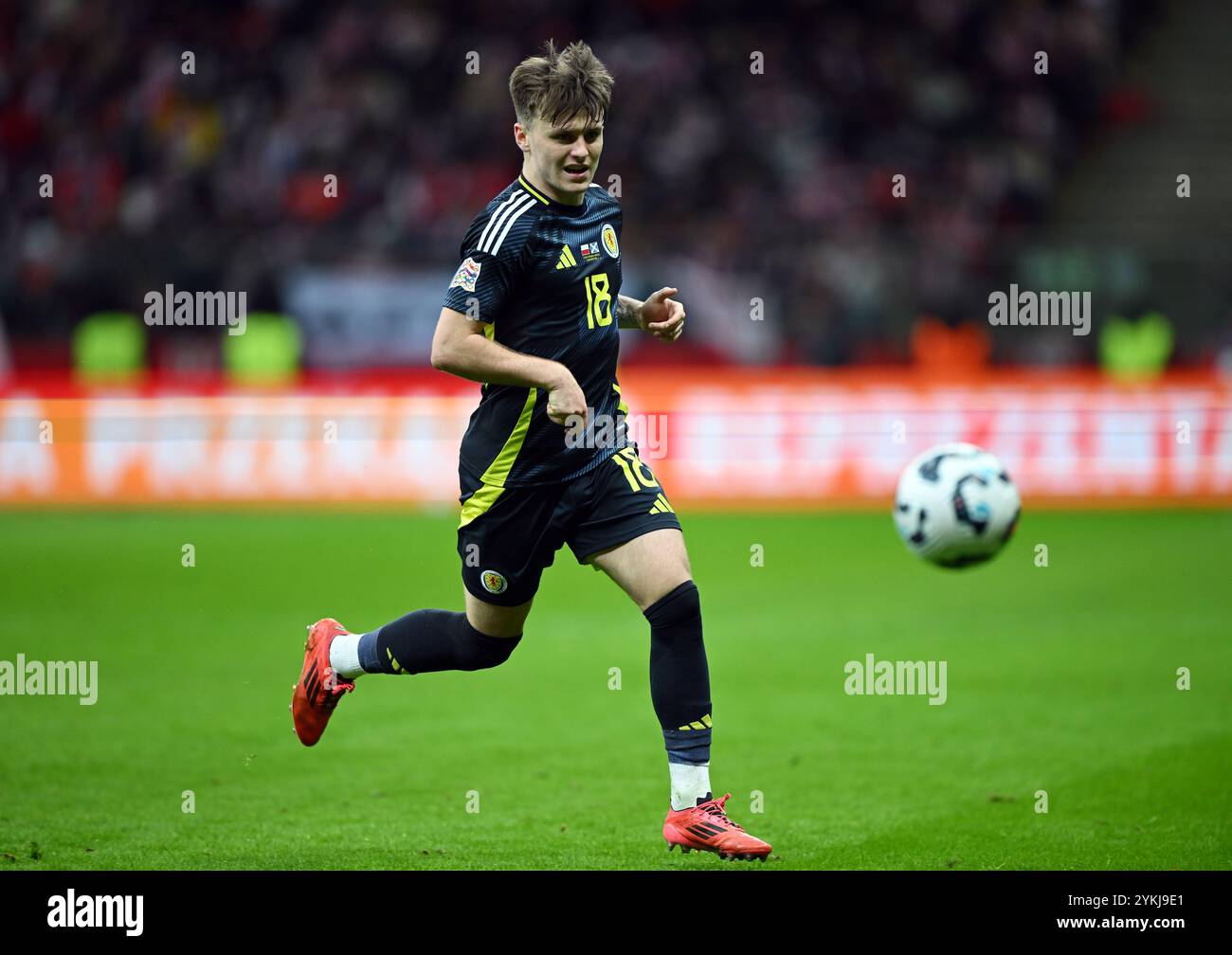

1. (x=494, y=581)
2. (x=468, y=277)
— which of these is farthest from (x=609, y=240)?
(x=494, y=581)

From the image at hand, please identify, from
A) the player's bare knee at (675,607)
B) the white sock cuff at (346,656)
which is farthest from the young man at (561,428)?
the white sock cuff at (346,656)

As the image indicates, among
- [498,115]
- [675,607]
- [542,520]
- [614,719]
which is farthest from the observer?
[498,115]

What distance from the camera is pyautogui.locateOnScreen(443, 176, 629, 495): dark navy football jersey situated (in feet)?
16.5

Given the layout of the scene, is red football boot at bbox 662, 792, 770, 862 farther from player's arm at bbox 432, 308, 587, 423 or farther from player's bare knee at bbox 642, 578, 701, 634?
player's arm at bbox 432, 308, 587, 423

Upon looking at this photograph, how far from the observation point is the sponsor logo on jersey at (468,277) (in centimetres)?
499

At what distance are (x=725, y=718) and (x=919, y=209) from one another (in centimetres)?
1450

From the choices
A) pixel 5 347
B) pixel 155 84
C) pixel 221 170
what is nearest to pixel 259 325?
pixel 5 347

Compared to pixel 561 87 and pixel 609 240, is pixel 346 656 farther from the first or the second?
pixel 561 87

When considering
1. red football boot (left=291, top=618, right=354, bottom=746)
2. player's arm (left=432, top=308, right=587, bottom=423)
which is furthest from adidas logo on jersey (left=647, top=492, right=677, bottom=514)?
red football boot (left=291, top=618, right=354, bottom=746)

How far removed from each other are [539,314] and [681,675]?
122cm

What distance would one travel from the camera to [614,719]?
767 centimetres

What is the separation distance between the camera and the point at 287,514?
48.6ft
